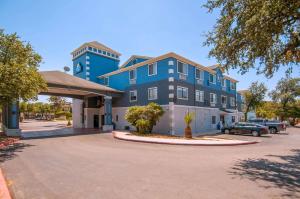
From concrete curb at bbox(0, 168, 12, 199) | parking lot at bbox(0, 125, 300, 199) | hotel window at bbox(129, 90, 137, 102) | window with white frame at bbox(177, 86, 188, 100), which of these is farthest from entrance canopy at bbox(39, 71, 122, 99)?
concrete curb at bbox(0, 168, 12, 199)

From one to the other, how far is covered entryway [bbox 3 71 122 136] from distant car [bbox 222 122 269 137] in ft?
52.5

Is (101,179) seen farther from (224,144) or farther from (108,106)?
(108,106)

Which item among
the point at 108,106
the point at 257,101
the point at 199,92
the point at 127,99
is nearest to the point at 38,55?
the point at 108,106

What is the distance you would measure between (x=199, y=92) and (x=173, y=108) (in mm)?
7268

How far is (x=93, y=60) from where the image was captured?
35.2 metres

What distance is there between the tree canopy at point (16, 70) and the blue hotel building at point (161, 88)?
13.7 meters

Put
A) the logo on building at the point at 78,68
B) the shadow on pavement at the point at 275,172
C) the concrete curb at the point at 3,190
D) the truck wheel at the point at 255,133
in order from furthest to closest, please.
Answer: the logo on building at the point at 78,68
the truck wheel at the point at 255,133
the shadow on pavement at the point at 275,172
the concrete curb at the point at 3,190

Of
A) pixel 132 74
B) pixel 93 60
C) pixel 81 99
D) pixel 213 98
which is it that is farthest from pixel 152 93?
pixel 81 99

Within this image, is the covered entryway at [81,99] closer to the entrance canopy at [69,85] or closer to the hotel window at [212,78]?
the entrance canopy at [69,85]

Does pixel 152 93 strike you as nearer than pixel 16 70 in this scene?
No

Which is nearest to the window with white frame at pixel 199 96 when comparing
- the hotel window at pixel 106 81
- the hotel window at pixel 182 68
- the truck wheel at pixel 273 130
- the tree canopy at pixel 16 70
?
the hotel window at pixel 182 68

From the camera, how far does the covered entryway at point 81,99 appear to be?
2240cm

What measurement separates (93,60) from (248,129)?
25798mm

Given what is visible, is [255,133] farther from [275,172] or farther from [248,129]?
[275,172]
